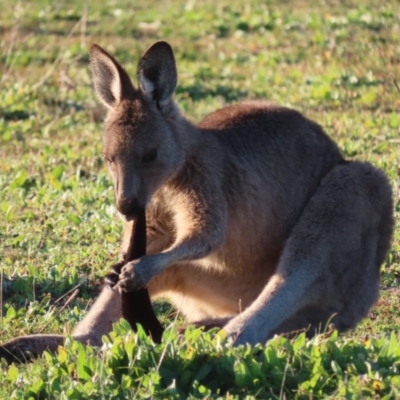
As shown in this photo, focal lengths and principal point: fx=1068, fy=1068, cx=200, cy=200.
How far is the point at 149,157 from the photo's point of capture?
550 centimetres

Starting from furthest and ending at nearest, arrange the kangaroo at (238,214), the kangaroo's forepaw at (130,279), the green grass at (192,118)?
the kangaroo at (238,214), the kangaroo's forepaw at (130,279), the green grass at (192,118)

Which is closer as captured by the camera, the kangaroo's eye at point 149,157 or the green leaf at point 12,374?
the green leaf at point 12,374

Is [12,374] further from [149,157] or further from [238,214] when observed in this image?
[238,214]

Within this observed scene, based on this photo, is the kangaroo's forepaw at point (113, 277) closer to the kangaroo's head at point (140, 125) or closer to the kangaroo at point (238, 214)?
the kangaroo at point (238, 214)

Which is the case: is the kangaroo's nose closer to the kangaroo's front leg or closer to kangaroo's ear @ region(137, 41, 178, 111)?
the kangaroo's front leg

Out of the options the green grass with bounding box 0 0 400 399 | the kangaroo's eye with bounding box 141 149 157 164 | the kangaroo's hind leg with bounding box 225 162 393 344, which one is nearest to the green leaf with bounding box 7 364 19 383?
the green grass with bounding box 0 0 400 399

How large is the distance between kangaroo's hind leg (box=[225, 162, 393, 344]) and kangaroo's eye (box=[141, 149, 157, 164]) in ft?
2.88

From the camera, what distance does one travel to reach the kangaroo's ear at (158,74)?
5.63m

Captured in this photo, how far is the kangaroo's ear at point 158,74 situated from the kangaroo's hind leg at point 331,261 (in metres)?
1.02

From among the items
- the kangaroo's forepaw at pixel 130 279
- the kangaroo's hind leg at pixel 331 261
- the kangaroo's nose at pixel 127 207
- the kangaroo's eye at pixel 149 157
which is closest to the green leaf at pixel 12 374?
the kangaroo's forepaw at pixel 130 279

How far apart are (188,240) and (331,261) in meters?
0.77

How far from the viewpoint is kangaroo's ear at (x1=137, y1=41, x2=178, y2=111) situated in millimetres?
5629

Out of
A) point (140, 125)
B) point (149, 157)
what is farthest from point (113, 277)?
point (140, 125)

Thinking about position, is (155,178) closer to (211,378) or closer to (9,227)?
(211,378)
